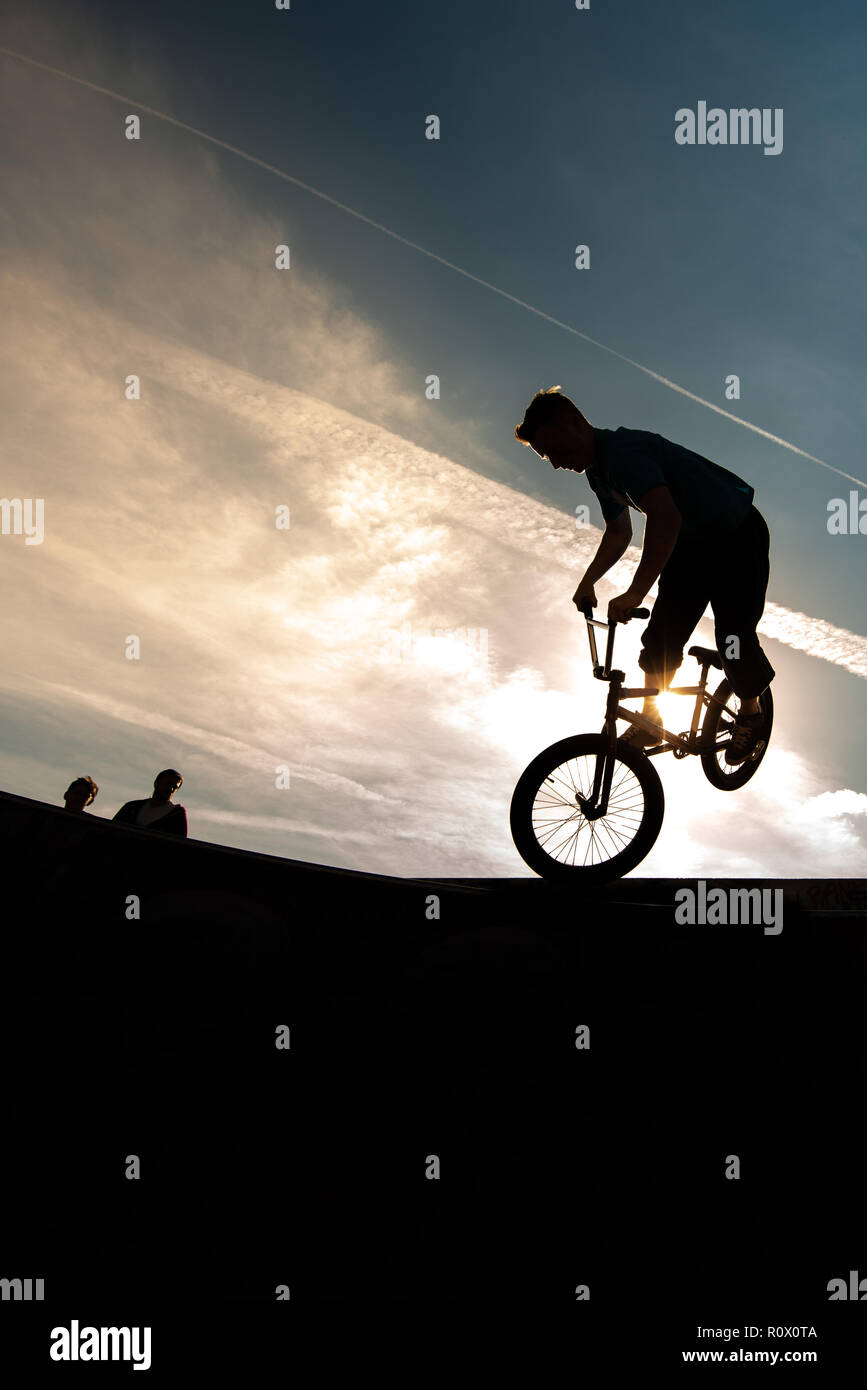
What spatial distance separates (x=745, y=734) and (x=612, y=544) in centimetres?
138

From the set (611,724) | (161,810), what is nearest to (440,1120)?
(611,724)

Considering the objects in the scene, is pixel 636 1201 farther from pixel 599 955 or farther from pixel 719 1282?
pixel 599 955

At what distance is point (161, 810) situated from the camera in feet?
19.5

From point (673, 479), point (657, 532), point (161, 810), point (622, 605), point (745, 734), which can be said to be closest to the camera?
point (657, 532)

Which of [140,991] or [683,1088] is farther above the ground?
[140,991]

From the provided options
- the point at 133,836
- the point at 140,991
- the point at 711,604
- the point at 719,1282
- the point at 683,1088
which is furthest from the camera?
the point at 711,604

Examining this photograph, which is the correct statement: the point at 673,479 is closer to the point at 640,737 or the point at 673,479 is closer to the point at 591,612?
the point at 591,612

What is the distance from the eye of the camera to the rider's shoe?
14.1 feet

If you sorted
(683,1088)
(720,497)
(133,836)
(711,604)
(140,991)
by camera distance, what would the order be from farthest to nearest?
(711,604)
(720,497)
(133,836)
(140,991)
(683,1088)

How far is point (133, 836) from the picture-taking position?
3.82 m
